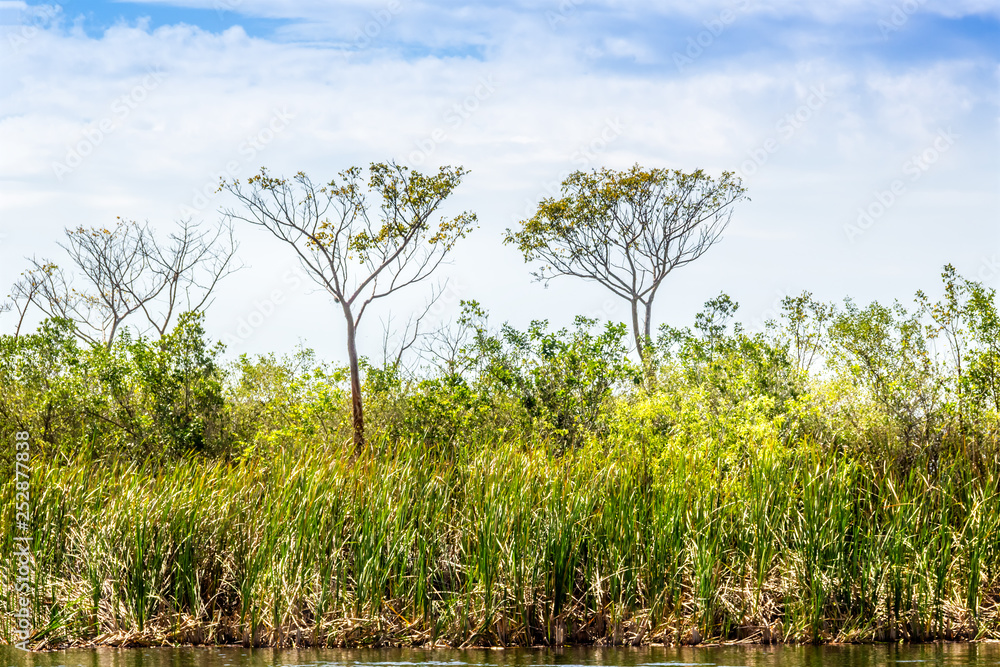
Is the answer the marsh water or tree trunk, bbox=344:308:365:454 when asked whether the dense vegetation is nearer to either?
the marsh water

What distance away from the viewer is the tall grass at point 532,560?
10234 millimetres

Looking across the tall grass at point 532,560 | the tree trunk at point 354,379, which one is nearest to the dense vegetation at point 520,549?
the tall grass at point 532,560

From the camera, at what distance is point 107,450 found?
18984 mm

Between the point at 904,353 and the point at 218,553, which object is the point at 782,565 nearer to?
the point at 218,553

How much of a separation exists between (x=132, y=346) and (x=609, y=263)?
24.7m

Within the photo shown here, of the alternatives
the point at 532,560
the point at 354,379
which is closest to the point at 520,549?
the point at 532,560

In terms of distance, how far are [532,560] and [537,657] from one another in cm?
113

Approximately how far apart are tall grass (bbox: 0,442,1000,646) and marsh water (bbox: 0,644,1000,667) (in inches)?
12.6

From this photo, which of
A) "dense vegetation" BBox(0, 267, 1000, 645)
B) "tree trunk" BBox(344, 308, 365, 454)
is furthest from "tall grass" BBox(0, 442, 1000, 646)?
"tree trunk" BBox(344, 308, 365, 454)

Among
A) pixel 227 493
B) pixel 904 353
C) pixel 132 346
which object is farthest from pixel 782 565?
pixel 132 346

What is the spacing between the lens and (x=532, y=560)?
1026 cm

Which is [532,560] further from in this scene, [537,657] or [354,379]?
[354,379]

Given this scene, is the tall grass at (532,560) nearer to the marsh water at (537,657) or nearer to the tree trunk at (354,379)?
the marsh water at (537,657)

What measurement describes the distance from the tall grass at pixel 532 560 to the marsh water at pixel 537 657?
32 centimetres
